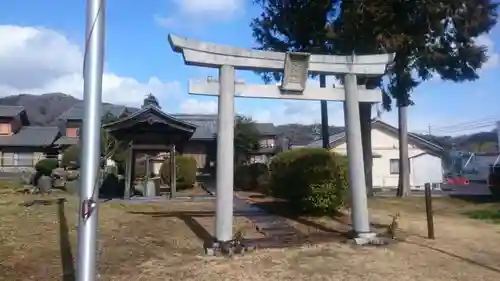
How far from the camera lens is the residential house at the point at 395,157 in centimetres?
3569

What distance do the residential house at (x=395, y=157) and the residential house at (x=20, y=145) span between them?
2648 centimetres

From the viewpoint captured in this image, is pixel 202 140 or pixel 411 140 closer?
pixel 411 140

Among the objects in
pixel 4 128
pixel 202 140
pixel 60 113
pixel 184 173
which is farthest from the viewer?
pixel 60 113

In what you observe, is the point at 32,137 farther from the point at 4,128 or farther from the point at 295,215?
the point at 295,215

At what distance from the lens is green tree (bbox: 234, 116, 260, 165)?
34.4 metres

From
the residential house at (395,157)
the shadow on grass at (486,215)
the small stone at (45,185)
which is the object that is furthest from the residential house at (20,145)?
the shadow on grass at (486,215)

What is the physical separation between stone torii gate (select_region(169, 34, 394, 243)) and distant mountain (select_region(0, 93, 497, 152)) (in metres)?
56.0

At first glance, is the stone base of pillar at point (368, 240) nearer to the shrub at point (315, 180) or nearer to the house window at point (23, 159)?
the shrub at point (315, 180)

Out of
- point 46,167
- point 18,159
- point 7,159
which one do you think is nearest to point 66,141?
point 18,159

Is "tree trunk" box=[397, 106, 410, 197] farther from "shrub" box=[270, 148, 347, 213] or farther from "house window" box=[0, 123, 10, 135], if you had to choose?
"house window" box=[0, 123, 10, 135]

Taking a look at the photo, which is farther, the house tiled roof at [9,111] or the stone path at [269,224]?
the house tiled roof at [9,111]

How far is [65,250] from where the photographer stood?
7887 mm

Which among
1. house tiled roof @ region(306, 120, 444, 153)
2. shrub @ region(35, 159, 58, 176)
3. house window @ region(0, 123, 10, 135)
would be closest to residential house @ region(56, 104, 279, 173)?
house window @ region(0, 123, 10, 135)

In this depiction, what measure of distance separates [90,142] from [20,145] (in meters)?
41.2
